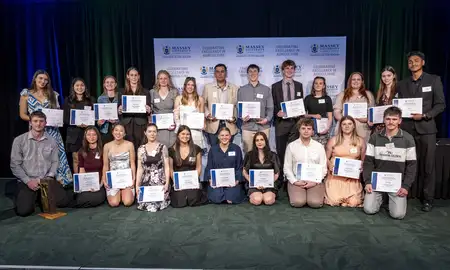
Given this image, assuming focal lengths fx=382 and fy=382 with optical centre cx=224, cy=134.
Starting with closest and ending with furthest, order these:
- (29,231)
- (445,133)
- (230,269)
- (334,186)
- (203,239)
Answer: (230,269), (203,239), (29,231), (334,186), (445,133)

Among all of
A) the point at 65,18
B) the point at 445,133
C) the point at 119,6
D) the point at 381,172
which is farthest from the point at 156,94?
the point at 445,133

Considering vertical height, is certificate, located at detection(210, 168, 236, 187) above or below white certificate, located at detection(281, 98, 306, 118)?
below

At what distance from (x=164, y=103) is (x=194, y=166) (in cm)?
100

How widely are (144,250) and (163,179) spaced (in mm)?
1424

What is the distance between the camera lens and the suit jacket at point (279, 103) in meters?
5.24

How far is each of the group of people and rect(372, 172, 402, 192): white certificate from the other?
0.06m

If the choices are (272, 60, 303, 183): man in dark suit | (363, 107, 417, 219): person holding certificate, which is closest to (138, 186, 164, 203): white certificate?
(272, 60, 303, 183): man in dark suit

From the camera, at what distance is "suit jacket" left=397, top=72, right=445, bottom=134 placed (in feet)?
14.6

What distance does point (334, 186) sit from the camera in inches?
184

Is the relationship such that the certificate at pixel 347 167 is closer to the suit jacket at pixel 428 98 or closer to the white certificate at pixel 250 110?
the suit jacket at pixel 428 98

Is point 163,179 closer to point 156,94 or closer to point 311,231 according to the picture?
point 156,94

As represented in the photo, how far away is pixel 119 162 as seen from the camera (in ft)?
15.6

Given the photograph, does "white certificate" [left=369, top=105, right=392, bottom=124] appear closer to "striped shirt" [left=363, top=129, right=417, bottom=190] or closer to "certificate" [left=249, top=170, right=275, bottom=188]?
"striped shirt" [left=363, top=129, right=417, bottom=190]

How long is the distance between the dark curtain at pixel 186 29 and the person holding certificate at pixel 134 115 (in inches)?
36.6
